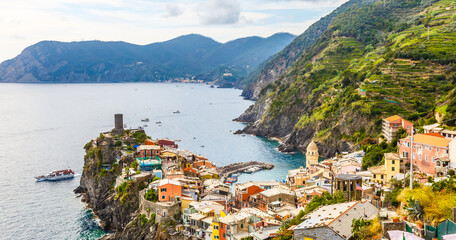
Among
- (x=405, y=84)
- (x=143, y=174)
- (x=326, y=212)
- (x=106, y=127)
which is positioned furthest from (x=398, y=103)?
(x=106, y=127)

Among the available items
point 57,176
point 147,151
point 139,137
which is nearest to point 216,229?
point 147,151

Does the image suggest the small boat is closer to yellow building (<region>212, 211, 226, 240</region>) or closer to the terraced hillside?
the terraced hillside

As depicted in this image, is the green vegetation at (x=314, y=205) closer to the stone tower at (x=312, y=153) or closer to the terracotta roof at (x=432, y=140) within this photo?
the terracotta roof at (x=432, y=140)

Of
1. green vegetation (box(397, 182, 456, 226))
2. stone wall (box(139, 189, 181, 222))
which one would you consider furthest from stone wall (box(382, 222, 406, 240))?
stone wall (box(139, 189, 181, 222))

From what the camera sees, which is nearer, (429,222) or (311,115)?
(429,222)

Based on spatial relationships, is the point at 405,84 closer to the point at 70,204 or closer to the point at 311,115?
the point at 311,115

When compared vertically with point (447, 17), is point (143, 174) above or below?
below
